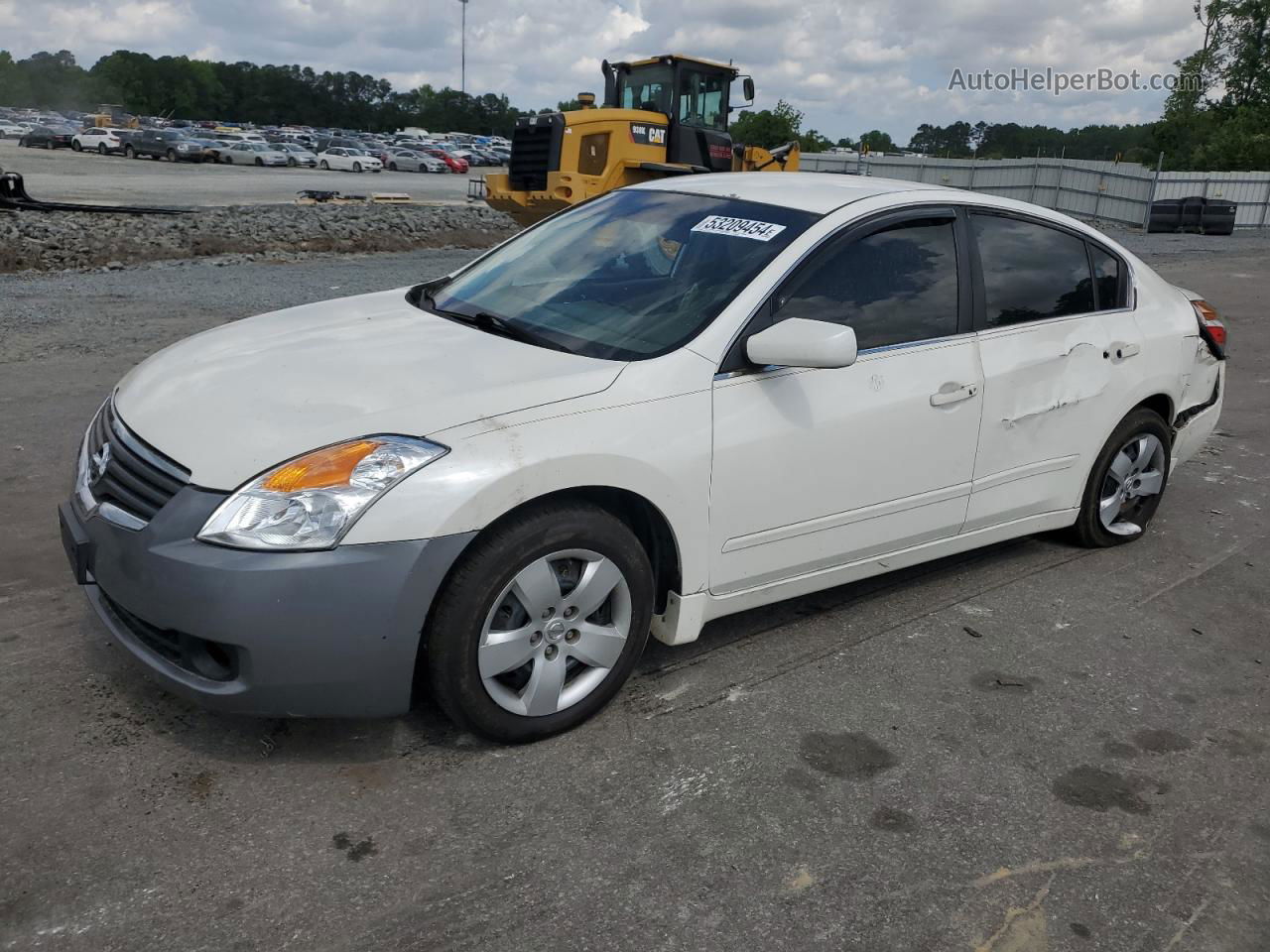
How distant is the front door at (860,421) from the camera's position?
11.3ft

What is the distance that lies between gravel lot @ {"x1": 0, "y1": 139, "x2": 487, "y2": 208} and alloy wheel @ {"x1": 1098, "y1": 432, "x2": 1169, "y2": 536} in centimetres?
2327

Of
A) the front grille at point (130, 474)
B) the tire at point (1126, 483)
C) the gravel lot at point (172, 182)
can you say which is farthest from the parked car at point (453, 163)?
the front grille at point (130, 474)

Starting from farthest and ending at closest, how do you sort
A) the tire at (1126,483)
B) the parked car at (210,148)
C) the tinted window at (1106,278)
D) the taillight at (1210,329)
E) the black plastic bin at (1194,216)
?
the parked car at (210,148)
the black plastic bin at (1194,216)
the taillight at (1210,329)
the tire at (1126,483)
the tinted window at (1106,278)

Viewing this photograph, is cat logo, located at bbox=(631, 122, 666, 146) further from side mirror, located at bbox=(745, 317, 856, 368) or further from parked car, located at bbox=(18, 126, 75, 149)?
parked car, located at bbox=(18, 126, 75, 149)

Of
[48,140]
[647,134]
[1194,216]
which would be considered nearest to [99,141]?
[48,140]

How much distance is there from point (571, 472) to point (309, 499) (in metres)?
0.70

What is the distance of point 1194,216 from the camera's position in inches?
1064

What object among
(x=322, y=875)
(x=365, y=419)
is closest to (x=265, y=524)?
(x=365, y=419)

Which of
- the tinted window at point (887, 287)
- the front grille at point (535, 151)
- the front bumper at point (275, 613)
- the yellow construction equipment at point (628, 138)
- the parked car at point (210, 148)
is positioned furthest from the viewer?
the parked car at point (210, 148)

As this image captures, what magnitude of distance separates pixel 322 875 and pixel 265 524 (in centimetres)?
87

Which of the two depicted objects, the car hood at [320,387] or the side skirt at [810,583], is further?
the side skirt at [810,583]

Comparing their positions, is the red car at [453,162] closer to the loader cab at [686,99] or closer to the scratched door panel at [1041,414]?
the loader cab at [686,99]

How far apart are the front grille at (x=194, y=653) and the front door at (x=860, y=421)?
1448 millimetres

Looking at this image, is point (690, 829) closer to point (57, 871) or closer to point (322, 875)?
point (322, 875)
